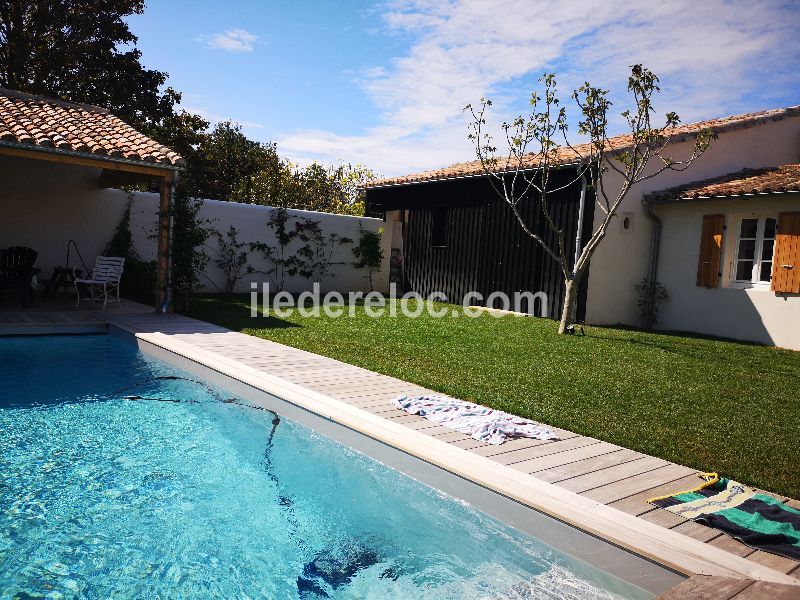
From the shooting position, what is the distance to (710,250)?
449 inches

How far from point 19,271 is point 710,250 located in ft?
40.1

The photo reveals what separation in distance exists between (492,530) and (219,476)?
214 cm

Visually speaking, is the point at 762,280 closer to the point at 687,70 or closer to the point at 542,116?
the point at 687,70

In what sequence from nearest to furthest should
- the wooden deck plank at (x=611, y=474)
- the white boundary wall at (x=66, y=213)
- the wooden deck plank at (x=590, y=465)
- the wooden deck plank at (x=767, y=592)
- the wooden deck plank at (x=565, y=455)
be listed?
the wooden deck plank at (x=767, y=592) < the wooden deck plank at (x=611, y=474) < the wooden deck plank at (x=590, y=465) < the wooden deck plank at (x=565, y=455) < the white boundary wall at (x=66, y=213)

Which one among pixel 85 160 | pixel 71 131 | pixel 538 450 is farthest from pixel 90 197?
pixel 538 450

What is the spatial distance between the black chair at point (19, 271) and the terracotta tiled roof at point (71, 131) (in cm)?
206

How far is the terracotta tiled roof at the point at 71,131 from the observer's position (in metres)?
8.80

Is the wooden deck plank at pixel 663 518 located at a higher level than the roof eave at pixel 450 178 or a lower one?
lower

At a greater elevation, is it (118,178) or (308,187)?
(308,187)

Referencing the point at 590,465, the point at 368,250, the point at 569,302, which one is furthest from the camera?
the point at 368,250

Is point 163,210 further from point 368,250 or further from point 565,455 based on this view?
Result: point 565,455

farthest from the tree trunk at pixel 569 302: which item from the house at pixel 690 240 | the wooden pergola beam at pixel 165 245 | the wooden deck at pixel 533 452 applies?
the wooden pergola beam at pixel 165 245

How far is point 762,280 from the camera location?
35.7ft

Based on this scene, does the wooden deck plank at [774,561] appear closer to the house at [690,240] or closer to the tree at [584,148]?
the tree at [584,148]
